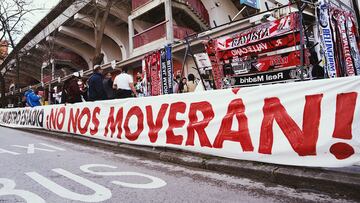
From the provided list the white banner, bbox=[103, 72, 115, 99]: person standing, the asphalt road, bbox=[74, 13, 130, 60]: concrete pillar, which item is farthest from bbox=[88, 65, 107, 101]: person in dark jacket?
bbox=[74, 13, 130, 60]: concrete pillar

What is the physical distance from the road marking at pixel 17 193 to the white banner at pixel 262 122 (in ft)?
8.20

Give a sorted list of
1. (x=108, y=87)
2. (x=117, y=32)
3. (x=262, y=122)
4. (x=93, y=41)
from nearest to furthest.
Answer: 1. (x=262, y=122)
2. (x=108, y=87)
3. (x=117, y=32)
4. (x=93, y=41)

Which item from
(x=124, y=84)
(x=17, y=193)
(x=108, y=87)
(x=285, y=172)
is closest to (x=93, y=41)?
(x=108, y=87)

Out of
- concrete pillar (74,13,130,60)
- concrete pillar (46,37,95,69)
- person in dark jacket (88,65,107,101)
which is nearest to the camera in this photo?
person in dark jacket (88,65,107,101)

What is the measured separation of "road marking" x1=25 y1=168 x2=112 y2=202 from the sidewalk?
1.64 meters

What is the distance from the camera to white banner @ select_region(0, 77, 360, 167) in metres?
3.74

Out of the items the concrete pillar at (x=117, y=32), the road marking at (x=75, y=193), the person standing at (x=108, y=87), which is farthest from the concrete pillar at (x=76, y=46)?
the road marking at (x=75, y=193)

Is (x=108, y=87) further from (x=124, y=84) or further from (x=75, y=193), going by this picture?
(x=75, y=193)

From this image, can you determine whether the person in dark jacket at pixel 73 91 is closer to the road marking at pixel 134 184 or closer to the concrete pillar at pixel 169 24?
the road marking at pixel 134 184

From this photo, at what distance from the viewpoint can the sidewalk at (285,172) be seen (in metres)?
3.63

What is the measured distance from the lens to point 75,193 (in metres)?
3.85

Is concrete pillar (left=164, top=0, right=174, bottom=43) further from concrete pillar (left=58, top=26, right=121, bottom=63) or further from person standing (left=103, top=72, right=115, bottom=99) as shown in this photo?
concrete pillar (left=58, top=26, right=121, bottom=63)

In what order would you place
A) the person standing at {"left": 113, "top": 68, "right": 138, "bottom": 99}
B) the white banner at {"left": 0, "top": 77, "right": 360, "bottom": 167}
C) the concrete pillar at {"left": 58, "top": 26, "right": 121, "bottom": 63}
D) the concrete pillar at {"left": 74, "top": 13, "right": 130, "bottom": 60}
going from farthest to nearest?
the concrete pillar at {"left": 58, "top": 26, "right": 121, "bottom": 63} < the concrete pillar at {"left": 74, "top": 13, "right": 130, "bottom": 60} < the person standing at {"left": 113, "top": 68, "right": 138, "bottom": 99} < the white banner at {"left": 0, "top": 77, "right": 360, "bottom": 167}

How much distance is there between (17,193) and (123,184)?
1.16 meters
